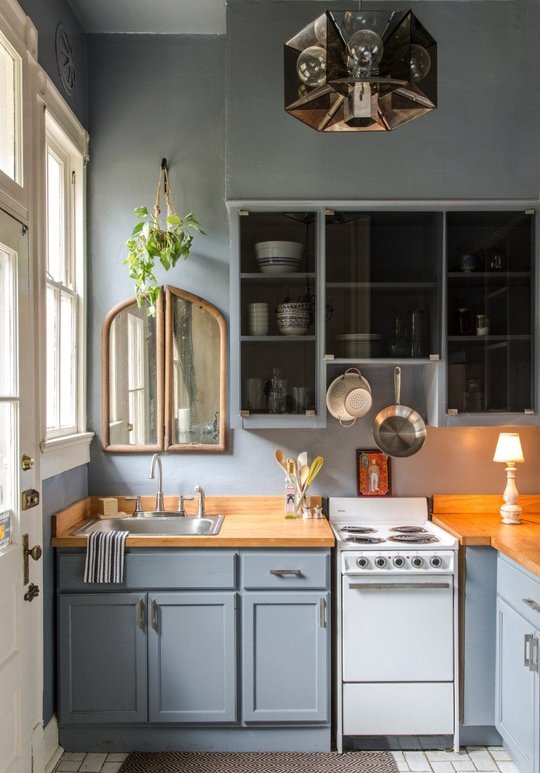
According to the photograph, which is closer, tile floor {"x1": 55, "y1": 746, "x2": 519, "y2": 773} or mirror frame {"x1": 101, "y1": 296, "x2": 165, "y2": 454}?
tile floor {"x1": 55, "y1": 746, "x2": 519, "y2": 773}

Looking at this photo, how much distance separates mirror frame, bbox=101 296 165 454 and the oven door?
1.19m

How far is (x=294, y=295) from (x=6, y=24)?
147 cm

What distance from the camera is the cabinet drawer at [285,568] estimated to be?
2.63 meters

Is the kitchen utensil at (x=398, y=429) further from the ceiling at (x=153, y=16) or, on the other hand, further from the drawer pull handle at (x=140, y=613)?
the ceiling at (x=153, y=16)

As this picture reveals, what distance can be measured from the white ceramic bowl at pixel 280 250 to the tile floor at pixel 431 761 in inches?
85.8

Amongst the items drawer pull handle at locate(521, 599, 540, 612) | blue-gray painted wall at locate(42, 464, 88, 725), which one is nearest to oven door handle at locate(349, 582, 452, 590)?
drawer pull handle at locate(521, 599, 540, 612)

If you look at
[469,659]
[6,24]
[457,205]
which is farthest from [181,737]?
[6,24]

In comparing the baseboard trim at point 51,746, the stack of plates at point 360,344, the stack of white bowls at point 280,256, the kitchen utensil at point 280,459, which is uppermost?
the stack of white bowls at point 280,256

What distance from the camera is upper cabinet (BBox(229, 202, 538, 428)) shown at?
2.83 meters

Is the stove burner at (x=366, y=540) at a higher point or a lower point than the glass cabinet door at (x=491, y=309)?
lower

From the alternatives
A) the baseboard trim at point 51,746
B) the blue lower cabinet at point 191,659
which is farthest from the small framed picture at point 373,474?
the baseboard trim at point 51,746

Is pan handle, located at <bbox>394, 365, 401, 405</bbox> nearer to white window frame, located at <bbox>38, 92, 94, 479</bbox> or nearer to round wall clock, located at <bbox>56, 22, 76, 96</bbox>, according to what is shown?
white window frame, located at <bbox>38, 92, 94, 479</bbox>

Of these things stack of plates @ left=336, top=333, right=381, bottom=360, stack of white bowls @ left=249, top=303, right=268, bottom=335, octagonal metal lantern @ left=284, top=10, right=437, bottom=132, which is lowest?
stack of plates @ left=336, top=333, right=381, bottom=360

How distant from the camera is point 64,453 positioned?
2723 mm
